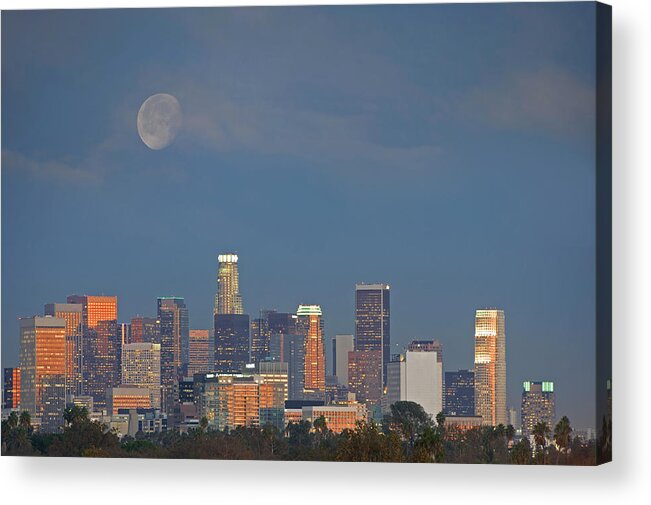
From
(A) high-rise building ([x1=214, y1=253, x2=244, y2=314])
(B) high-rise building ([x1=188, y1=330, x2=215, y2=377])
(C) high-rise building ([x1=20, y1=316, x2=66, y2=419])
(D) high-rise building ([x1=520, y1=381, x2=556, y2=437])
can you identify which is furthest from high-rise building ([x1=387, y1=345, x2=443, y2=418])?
(C) high-rise building ([x1=20, y1=316, x2=66, y2=419])

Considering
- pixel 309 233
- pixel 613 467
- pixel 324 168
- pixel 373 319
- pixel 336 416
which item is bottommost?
pixel 613 467

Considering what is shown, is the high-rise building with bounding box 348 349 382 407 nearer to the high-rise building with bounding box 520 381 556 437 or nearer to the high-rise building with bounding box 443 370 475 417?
the high-rise building with bounding box 443 370 475 417

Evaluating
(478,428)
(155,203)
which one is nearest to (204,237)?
(155,203)

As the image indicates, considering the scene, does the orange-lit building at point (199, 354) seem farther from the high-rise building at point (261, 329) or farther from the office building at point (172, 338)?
the high-rise building at point (261, 329)

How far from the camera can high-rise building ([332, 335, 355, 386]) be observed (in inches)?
463

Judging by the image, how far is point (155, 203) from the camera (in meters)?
11.9

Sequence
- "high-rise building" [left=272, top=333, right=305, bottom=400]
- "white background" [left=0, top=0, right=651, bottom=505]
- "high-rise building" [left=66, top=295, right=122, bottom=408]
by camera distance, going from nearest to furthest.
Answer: "white background" [left=0, top=0, right=651, bottom=505] < "high-rise building" [left=272, top=333, right=305, bottom=400] < "high-rise building" [left=66, top=295, right=122, bottom=408]

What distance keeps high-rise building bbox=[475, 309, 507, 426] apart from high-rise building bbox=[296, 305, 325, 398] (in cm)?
110

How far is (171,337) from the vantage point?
1192cm

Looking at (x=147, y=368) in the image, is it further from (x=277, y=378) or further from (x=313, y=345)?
(x=313, y=345)

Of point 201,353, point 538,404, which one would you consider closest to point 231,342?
point 201,353

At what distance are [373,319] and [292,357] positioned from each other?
2.16 feet

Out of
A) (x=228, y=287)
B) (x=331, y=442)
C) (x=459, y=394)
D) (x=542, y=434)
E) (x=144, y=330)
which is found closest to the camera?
(x=542, y=434)

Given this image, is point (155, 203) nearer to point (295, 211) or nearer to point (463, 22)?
point (295, 211)
